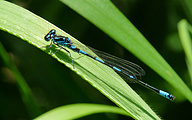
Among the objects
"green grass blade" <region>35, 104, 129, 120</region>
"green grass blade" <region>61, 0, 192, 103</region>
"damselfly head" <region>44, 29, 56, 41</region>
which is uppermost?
"damselfly head" <region>44, 29, 56, 41</region>

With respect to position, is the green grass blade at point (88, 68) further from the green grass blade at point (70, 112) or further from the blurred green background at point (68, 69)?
the blurred green background at point (68, 69)

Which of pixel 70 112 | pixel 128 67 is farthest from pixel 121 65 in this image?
pixel 70 112

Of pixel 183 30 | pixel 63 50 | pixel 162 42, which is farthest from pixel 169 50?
pixel 63 50

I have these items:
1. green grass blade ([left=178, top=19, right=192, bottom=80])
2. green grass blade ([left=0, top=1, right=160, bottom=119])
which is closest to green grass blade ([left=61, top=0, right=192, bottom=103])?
→ green grass blade ([left=0, top=1, right=160, bottom=119])

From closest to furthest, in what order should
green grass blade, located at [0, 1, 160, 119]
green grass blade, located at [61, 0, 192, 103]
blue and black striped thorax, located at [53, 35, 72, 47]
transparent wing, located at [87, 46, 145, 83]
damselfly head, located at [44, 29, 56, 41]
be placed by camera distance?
1. green grass blade, located at [0, 1, 160, 119]
2. green grass blade, located at [61, 0, 192, 103]
3. damselfly head, located at [44, 29, 56, 41]
4. blue and black striped thorax, located at [53, 35, 72, 47]
5. transparent wing, located at [87, 46, 145, 83]

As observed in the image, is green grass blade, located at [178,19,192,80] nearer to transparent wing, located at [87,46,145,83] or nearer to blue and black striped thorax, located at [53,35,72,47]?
transparent wing, located at [87,46,145,83]

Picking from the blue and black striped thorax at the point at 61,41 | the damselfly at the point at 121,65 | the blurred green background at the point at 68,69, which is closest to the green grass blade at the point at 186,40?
the damselfly at the point at 121,65
